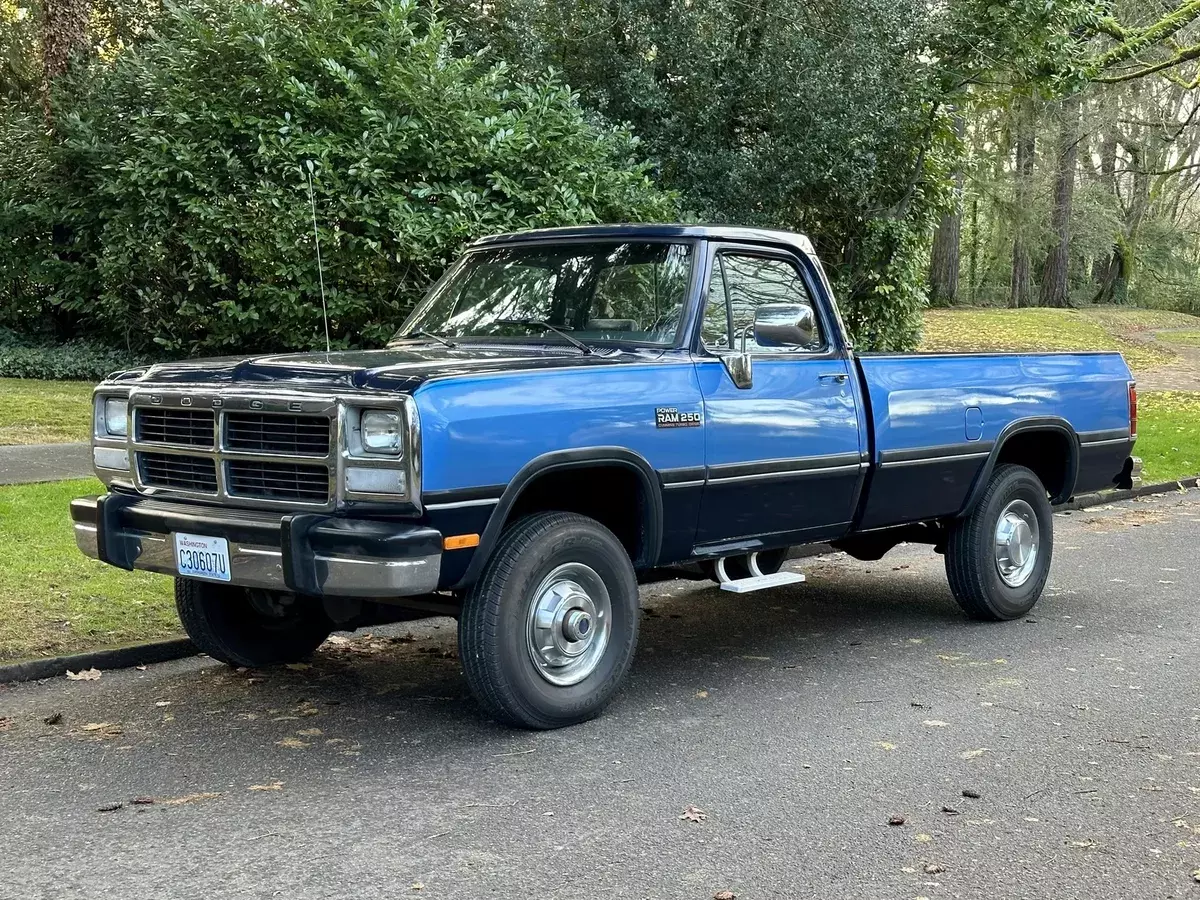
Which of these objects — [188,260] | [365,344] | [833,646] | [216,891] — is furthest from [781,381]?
[188,260]

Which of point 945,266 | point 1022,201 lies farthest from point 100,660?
point 945,266

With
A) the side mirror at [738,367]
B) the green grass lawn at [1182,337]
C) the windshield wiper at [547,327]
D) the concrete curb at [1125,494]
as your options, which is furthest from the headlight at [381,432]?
the green grass lawn at [1182,337]

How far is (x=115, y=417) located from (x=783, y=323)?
2995mm

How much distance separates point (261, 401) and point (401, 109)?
10.5 meters

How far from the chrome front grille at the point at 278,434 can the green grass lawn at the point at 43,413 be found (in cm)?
876

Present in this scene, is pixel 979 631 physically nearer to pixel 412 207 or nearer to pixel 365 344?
pixel 412 207

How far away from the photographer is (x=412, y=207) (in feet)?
48.4

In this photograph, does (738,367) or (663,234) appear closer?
(738,367)

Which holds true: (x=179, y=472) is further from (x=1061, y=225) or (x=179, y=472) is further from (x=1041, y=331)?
(x=1061, y=225)

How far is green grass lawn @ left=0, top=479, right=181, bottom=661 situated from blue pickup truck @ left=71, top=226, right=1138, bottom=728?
87 centimetres

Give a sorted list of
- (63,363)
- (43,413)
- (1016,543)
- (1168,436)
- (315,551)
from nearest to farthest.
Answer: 1. (315,551)
2. (1016,543)
3. (43,413)
4. (1168,436)
5. (63,363)

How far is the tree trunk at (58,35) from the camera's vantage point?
19422 mm

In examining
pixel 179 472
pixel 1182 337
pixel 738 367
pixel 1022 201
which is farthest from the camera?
pixel 1022 201

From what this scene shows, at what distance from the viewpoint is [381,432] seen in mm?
5125
